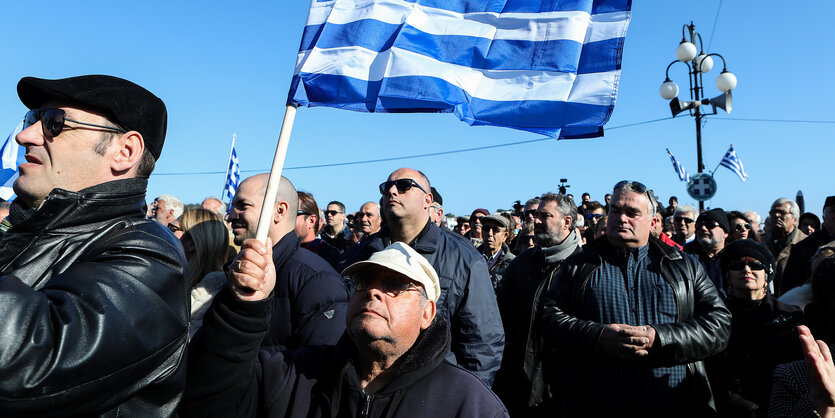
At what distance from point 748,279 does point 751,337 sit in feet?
1.38

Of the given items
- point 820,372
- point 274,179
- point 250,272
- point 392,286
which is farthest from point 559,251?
point 250,272

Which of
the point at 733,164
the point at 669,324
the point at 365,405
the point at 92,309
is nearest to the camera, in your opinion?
the point at 92,309

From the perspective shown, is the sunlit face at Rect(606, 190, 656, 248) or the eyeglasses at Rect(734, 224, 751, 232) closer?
the sunlit face at Rect(606, 190, 656, 248)

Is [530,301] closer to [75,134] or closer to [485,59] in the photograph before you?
[485,59]

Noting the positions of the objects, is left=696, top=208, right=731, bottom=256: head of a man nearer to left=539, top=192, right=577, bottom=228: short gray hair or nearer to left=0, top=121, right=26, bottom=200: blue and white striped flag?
left=539, top=192, right=577, bottom=228: short gray hair

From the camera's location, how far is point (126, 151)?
1.85m

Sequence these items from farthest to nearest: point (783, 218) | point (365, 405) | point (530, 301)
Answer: point (783, 218) < point (530, 301) < point (365, 405)

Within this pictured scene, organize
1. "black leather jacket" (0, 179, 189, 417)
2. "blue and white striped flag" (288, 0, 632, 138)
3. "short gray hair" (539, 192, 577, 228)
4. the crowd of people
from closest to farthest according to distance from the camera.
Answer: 1. "black leather jacket" (0, 179, 189, 417)
2. the crowd of people
3. "blue and white striped flag" (288, 0, 632, 138)
4. "short gray hair" (539, 192, 577, 228)

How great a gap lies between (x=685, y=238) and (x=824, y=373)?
19.4ft

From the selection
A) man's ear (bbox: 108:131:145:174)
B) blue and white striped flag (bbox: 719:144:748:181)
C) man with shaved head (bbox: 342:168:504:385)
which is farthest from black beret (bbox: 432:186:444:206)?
blue and white striped flag (bbox: 719:144:748:181)

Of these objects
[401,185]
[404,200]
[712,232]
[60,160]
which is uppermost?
[60,160]

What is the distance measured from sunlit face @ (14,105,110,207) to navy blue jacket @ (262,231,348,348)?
1511 millimetres

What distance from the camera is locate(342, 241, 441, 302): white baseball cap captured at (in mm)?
2623

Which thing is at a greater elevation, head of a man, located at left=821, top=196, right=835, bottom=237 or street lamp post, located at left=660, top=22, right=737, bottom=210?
street lamp post, located at left=660, top=22, right=737, bottom=210
